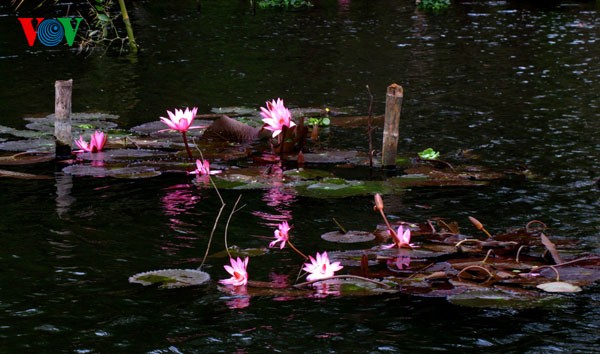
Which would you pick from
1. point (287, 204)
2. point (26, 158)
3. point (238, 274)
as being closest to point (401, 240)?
point (238, 274)

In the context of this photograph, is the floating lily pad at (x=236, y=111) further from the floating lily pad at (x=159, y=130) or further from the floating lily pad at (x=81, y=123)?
the floating lily pad at (x=81, y=123)

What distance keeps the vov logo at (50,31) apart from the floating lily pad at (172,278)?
17.4 metres

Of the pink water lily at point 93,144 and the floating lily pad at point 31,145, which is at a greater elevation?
the pink water lily at point 93,144

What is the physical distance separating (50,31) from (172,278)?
1994cm

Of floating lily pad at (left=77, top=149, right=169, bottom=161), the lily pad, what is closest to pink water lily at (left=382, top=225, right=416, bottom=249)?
floating lily pad at (left=77, top=149, right=169, bottom=161)

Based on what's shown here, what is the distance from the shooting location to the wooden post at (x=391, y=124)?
34.5 ft

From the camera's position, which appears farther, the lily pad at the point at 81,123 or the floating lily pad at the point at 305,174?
the lily pad at the point at 81,123

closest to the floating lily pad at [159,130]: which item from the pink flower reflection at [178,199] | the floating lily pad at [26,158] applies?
the floating lily pad at [26,158]

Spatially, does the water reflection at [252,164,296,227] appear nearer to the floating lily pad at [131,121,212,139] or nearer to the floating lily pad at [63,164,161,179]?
the floating lily pad at [63,164,161,179]

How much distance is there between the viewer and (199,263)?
7.85 m

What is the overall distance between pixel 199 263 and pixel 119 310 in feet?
3.73

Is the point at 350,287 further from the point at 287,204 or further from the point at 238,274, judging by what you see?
the point at 287,204

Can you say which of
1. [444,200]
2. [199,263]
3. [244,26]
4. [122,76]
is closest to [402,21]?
[244,26]

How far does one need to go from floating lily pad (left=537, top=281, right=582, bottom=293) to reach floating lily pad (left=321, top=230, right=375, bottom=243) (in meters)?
1.76
